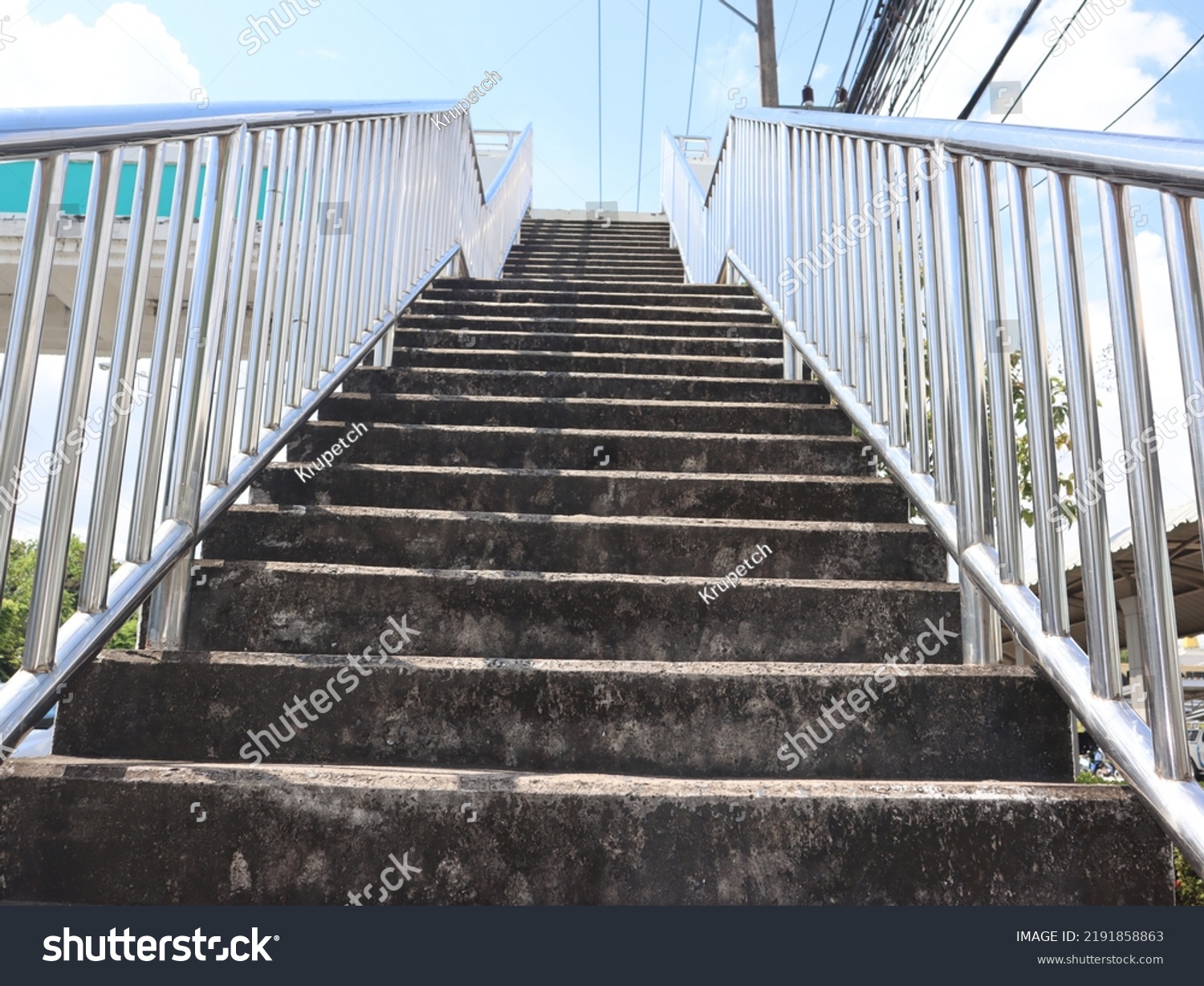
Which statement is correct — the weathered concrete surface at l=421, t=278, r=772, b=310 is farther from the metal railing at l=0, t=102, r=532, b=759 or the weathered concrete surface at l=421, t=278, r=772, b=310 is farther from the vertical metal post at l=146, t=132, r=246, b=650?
the vertical metal post at l=146, t=132, r=246, b=650

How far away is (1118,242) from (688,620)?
1.07 meters

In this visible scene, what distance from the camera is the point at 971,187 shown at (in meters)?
1.83

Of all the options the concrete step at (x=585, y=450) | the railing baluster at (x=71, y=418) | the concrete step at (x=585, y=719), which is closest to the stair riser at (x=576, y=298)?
the concrete step at (x=585, y=450)

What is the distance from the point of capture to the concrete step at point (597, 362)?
136 inches

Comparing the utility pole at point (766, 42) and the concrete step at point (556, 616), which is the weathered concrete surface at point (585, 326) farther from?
the utility pole at point (766, 42)

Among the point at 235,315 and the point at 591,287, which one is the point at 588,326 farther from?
the point at 235,315

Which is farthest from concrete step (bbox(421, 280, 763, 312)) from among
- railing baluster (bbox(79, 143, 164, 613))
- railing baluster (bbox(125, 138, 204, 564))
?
railing baluster (bbox(79, 143, 164, 613))

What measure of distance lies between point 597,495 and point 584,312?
1.98m

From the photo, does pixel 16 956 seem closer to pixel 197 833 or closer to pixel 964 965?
pixel 197 833

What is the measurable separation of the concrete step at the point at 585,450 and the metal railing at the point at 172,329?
0.23m

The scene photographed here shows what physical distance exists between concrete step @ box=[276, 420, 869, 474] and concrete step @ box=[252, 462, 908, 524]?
23 centimetres

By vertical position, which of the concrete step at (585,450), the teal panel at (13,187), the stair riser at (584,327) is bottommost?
the concrete step at (585,450)

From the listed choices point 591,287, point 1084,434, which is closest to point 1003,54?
point 591,287

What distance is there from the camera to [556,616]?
191 centimetres
